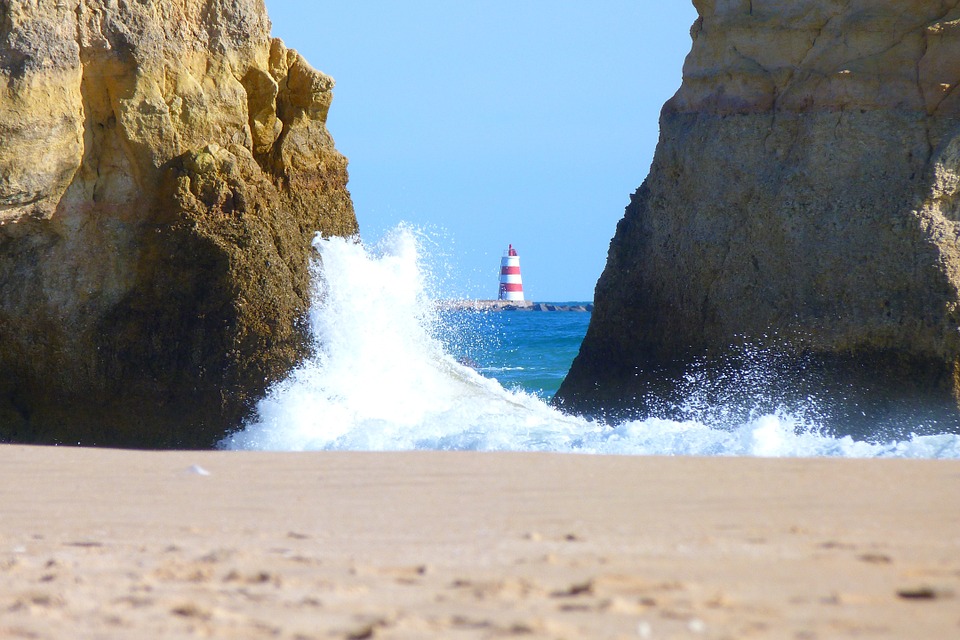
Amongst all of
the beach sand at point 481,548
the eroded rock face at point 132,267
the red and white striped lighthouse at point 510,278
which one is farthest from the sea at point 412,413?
the red and white striped lighthouse at point 510,278

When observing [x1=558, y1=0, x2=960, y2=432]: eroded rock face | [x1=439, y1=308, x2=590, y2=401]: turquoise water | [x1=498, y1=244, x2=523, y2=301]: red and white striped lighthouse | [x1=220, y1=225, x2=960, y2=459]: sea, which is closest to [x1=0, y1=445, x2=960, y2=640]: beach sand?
[x1=220, y1=225, x2=960, y2=459]: sea

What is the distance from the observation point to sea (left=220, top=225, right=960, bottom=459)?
7.75 metres

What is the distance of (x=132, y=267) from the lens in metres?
8.66

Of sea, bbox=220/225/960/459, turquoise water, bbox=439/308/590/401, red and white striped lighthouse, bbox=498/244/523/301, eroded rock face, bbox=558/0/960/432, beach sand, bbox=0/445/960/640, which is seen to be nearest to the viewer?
beach sand, bbox=0/445/960/640

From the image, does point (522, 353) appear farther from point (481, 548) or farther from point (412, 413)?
point (481, 548)

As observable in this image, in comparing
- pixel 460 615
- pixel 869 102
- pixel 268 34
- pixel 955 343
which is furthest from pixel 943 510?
pixel 268 34

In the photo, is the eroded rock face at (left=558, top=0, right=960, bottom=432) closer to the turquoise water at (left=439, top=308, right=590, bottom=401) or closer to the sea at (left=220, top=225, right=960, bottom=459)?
the sea at (left=220, top=225, right=960, bottom=459)

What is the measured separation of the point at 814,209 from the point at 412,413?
12.7 ft

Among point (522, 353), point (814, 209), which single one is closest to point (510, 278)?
point (522, 353)

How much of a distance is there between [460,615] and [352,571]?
1.95 feet

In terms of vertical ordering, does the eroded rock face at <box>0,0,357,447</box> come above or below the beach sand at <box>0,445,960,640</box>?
above

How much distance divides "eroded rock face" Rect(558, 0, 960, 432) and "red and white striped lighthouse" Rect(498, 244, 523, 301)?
47082 millimetres

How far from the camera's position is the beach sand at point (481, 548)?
9.07 ft

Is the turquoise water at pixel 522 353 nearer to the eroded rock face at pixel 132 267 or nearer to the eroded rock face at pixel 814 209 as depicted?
the eroded rock face at pixel 814 209
